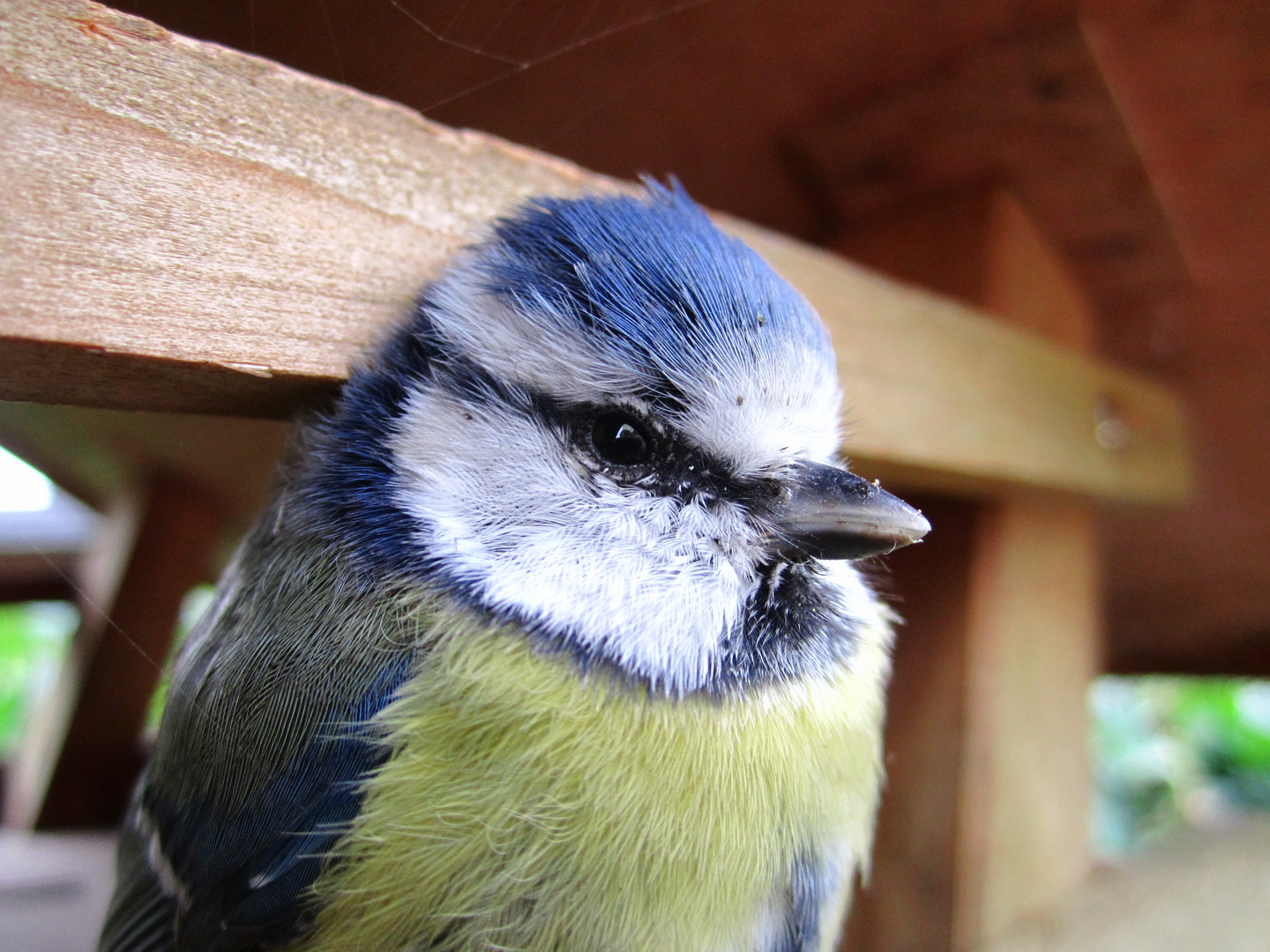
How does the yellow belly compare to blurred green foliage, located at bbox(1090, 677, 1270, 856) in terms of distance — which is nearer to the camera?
the yellow belly

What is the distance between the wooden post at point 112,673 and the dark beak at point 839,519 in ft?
3.16

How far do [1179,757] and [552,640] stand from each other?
3.09 meters

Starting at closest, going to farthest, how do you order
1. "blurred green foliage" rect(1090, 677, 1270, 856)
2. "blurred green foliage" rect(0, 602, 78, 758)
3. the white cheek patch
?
1. the white cheek patch
2. "blurred green foliage" rect(0, 602, 78, 758)
3. "blurred green foliage" rect(1090, 677, 1270, 856)

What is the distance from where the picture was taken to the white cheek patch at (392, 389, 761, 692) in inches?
21.8

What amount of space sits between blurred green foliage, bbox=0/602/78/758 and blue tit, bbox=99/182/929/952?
1156mm

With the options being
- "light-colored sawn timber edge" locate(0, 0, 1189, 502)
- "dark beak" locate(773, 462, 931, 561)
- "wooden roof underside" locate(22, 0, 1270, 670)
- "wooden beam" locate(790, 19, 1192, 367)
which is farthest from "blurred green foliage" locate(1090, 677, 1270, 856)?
"light-colored sawn timber edge" locate(0, 0, 1189, 502)

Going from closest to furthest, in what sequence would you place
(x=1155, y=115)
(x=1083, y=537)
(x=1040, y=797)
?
(x=1155, y=115)
(x=1040, y=797)
(x=1083, y=537)

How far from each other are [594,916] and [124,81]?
57 cm

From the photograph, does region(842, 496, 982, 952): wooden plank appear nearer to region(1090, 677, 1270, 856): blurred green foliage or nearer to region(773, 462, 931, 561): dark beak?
region(773, 462, 931, 561): dark beak

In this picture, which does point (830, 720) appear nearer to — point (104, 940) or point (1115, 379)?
point (104, 940)

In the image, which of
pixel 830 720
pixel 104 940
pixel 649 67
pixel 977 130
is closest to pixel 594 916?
pixel 830 720

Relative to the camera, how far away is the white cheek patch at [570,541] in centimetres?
55

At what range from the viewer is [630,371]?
586mm

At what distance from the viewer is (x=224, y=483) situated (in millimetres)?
1365
